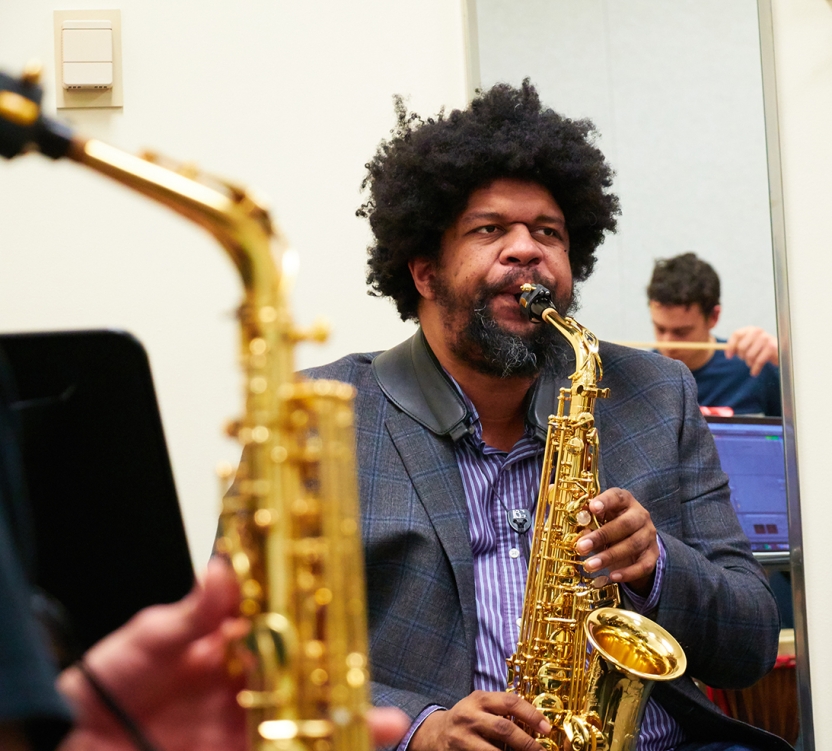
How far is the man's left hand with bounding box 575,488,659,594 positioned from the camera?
5.59ft

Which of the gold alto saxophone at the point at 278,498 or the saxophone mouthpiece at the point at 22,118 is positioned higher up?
the saxophone mouthpiece at the point at 22,118

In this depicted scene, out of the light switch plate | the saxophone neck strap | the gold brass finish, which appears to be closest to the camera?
the gold brass finish

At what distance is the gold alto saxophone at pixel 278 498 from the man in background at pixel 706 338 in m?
2.17

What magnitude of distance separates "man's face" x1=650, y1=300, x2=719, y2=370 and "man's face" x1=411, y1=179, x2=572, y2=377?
0.85 meters

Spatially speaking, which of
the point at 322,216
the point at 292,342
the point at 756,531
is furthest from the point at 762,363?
the point at 292,342

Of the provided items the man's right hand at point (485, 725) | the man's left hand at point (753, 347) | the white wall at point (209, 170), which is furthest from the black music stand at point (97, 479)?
the man's left hand at point (753, 347)

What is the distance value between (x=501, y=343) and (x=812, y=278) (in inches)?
42.0

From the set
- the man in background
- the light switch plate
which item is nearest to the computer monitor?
the man in background

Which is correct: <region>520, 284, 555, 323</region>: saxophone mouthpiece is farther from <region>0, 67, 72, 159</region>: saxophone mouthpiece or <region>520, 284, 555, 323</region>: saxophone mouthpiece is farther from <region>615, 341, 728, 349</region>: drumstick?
<region>0, 67, 72, 159</region>: saxophone mouthpiece

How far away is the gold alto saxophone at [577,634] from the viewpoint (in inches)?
68.1

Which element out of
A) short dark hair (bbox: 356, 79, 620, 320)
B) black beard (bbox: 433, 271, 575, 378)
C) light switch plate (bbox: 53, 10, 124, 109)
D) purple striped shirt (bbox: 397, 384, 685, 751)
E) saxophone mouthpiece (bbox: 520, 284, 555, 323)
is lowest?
purple striped shirt (bbox: 397, 384, 685, 751)

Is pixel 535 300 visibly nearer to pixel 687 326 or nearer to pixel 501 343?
pixel 501 343

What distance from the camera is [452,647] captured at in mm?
1838

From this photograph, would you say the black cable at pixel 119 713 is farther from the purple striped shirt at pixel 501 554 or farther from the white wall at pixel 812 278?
the white wall at pixel 812 278
